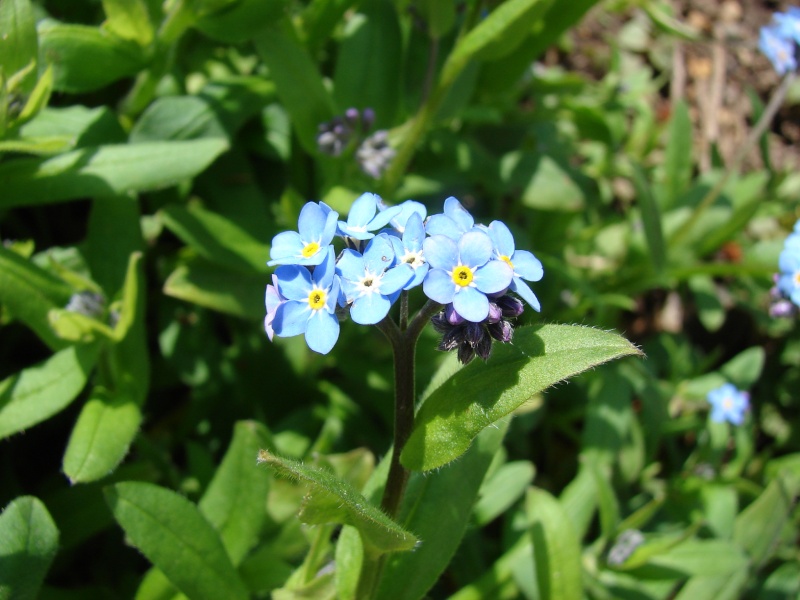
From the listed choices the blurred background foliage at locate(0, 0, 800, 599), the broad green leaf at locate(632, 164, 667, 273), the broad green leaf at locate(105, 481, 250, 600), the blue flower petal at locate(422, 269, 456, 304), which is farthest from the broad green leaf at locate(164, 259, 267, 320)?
the broad green leaf at locate(632, 164, 667, 273)

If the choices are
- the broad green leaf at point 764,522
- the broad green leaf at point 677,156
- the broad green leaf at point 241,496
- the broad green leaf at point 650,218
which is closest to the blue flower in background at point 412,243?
the broad green leaf at point 241,496

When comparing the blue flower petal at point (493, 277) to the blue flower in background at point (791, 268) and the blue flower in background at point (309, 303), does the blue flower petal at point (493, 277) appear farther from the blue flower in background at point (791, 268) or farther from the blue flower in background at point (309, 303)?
the blue flower in background at point (791, 268)

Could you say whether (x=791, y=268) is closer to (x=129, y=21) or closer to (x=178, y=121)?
(x=178, y=121)

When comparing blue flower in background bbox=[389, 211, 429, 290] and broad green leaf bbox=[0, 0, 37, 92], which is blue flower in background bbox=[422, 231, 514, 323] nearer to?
blue flower in background bbox=[389, 211, 429, 290]

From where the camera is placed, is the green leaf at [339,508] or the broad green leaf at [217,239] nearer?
the green leaf at [339,508]

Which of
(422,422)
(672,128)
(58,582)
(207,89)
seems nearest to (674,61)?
(672,128)

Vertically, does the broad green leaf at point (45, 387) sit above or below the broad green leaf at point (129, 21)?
below
